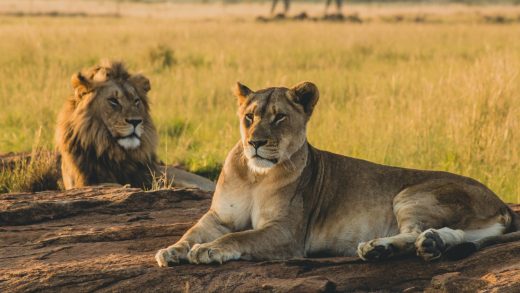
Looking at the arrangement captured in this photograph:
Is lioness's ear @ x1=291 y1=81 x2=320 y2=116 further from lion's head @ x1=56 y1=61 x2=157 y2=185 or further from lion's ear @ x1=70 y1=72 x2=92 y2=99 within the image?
lion's ear @ x1=70 y1=72 x2=92 y2=99

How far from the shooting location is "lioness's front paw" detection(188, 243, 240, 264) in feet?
13.8

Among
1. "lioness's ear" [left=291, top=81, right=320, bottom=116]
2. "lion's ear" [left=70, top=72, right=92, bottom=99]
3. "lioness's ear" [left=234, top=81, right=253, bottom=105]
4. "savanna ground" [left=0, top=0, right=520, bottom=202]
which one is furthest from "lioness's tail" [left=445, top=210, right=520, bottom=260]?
"lion's ear" [left=70, top=72, right=92, bottom=99]

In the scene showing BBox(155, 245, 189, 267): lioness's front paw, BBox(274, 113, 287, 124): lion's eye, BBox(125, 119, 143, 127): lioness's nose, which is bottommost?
BBox(155, 245, 189, 267): lioness's front paw

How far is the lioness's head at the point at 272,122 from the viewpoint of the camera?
4.46 m

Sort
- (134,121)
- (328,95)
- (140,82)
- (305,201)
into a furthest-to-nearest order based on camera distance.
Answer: (328,95) → (140,82) → (134,121) → (305,201)

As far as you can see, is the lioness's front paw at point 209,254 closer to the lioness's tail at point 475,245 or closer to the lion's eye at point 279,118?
the lion's eye at point 279,118

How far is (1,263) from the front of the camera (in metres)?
4.49

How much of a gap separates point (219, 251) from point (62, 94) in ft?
25.9

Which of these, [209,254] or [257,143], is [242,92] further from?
[209,254]

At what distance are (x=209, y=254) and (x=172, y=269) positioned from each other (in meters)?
0.18

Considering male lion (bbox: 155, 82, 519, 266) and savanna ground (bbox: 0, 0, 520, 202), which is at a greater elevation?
male lion (bbox: 155, 82, 519, 266)

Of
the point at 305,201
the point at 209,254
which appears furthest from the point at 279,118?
the point at 209,254

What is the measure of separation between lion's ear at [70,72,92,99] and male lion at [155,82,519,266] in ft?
8.98

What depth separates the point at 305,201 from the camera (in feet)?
15.6
